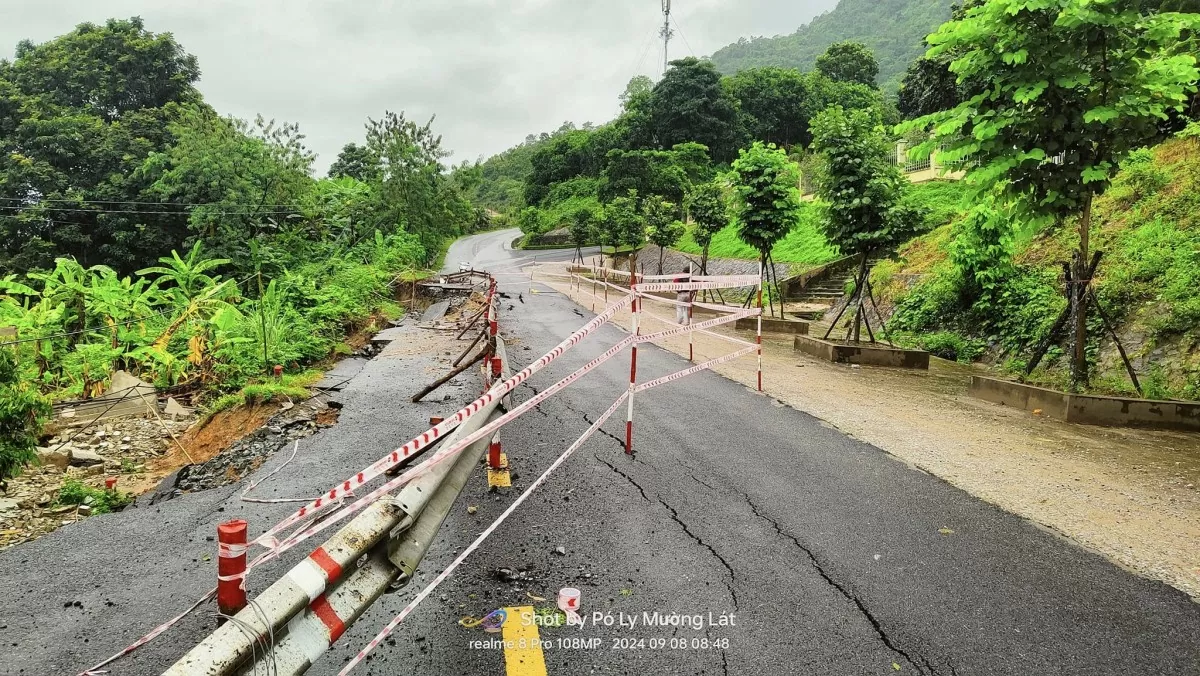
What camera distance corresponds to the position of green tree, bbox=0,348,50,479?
586 cm

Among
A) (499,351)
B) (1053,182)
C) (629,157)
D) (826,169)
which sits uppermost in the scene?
(629,157)

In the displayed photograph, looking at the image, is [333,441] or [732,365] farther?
[732,365]

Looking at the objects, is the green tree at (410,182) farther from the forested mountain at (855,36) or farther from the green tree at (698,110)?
the forested mountain at (855,36)

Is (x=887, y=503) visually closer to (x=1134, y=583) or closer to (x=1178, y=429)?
(x=1134, y=583)

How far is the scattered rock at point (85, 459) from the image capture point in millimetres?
7548

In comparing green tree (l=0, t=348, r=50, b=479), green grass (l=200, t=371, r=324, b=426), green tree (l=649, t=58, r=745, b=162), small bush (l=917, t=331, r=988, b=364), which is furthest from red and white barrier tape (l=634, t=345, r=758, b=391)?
green tree (l=649, t=58, r=745, b=162)

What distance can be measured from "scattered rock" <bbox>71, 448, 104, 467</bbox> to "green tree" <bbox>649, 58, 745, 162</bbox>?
2321 inches

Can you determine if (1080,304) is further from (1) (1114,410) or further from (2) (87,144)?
(2) (87,144)

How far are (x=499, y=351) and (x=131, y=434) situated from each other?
599cm

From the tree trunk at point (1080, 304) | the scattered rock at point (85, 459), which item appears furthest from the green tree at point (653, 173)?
the scattered rock at point (85, 459)

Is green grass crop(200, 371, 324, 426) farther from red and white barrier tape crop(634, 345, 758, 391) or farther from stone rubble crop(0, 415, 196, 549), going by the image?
red and white barrier tape crop(634, 345, 758, 391)

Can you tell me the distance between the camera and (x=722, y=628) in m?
3.09

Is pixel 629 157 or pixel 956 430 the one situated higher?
pixel 629 157

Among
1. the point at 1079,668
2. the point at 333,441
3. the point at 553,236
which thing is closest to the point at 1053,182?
the point at 1079,668
